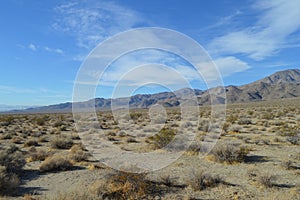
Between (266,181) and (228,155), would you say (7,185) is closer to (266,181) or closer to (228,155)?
(266,181)

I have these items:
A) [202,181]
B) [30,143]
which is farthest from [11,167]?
[30,143]

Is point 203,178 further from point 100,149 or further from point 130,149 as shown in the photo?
point 100,149

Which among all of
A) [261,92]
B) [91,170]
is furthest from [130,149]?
[261,92]

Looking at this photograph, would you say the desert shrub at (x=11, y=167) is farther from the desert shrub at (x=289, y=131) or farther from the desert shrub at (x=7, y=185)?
the desert shrub at (x=289, y=131)

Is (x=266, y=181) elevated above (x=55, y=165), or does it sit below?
below

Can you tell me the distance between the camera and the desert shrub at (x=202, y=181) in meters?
7.49

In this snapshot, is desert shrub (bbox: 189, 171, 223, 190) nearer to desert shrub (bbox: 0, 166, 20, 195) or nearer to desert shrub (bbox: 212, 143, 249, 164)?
desert shrub (bbox: 212, 143, 249, 164)

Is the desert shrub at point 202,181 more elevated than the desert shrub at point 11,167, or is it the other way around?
the desert shrub at point 11,167

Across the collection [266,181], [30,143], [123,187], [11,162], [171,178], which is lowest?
[171,178]

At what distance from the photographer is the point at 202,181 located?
7.64m

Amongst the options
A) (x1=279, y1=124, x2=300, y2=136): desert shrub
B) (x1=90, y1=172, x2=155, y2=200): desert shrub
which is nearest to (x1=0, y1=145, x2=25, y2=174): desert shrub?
(x1=90, y1=172, x2=155, y2=200): desert shrub

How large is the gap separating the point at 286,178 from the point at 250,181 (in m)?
1.37

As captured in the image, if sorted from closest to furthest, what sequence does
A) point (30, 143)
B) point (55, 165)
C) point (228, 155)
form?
point (55, 165), point (228, 155), point (30, 143)

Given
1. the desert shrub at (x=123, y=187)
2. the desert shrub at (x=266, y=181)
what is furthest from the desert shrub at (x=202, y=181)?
the desert shrub at (x=123, y=187)
